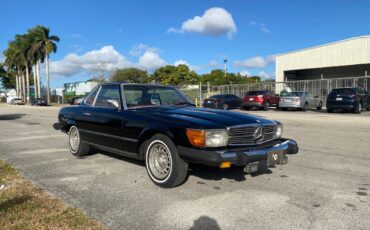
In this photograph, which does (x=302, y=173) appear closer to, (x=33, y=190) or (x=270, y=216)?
(x=270, y=216)

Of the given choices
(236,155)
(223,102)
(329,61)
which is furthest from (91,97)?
(329,61)

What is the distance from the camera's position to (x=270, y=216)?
13.2 ft

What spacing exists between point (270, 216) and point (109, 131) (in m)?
3.24

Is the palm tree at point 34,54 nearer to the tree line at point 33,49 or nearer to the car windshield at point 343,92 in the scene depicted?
the tree line at point 33,49

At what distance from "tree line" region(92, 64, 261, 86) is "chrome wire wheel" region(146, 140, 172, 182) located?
70419 mm

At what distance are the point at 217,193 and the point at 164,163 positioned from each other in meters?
0.89

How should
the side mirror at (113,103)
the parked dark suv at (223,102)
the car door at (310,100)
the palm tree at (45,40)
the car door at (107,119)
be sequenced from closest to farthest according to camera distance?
the car door at (107,119) → the side mirror at (113,103) → the car door at (310,100) → the parked dark suv at (223,102) → the palm tree at (45,40)

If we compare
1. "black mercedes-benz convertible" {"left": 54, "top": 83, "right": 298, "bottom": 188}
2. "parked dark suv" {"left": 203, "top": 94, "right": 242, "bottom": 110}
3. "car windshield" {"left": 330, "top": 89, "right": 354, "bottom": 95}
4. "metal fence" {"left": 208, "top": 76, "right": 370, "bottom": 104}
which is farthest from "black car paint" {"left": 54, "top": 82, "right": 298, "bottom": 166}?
"metal fence" {"left": 208, "top": 76, "right": 370, "bottom": 104}

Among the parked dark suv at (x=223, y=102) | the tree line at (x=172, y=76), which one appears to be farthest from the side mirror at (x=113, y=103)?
the tree line at (x=172, y=76)

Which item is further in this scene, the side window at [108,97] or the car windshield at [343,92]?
the car windshield at [343,92]

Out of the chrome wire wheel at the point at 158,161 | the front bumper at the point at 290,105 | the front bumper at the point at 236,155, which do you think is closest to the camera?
the front bumper at the point at 236,155

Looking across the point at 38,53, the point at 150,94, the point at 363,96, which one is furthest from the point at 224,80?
the point at 150,94

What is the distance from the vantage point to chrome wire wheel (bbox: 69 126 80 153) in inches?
296

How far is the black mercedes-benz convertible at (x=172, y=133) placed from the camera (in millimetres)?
4676
